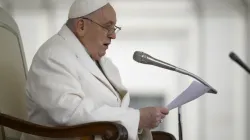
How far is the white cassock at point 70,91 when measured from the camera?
5.45 ft

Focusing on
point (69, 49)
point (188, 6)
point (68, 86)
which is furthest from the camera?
point (188, 6)

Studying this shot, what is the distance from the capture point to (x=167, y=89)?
2.63 metres

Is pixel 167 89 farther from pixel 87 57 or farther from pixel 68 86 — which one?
pixel 68 86

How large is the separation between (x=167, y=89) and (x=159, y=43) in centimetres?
26

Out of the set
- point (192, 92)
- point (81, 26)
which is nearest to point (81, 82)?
point (81, 26)

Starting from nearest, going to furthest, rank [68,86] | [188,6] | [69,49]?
[68,86]
[69,49]
[188,6]

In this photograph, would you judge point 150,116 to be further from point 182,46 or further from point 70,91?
point 182,46

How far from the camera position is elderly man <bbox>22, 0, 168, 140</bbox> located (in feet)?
5.47

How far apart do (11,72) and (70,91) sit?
50 cm

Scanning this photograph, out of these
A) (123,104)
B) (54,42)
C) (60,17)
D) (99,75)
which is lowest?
(123,104)

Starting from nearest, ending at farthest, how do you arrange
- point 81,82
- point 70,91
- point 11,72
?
point 70,91 < point 81,82 < point 11,72

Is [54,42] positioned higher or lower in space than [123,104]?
higher

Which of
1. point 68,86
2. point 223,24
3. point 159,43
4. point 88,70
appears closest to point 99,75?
point 88,70

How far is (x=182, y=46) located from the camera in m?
2.61
